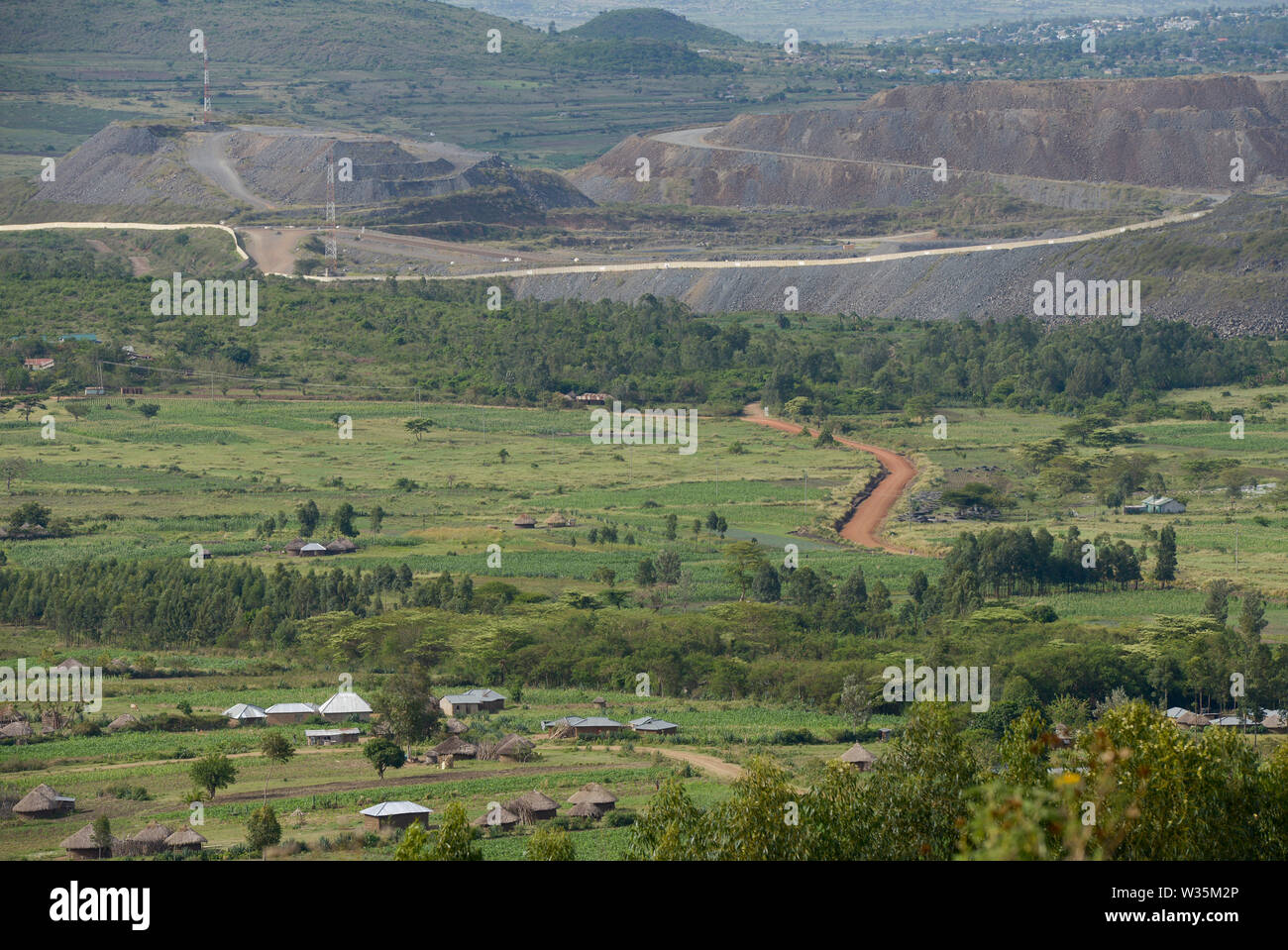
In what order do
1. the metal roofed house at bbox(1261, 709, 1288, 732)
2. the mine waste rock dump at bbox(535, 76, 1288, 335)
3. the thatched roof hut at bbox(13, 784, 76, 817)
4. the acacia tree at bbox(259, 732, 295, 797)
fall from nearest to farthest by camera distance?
the thatched roof hut at bbox(13, 784, 76, 817)
the acacia tree at bbox(259, 732, 295, 797)
the metal roofed house at bbox(1261, 709, 1288, 732)
the mine waste rock dump at bbox(535, 76, 1288, 335)

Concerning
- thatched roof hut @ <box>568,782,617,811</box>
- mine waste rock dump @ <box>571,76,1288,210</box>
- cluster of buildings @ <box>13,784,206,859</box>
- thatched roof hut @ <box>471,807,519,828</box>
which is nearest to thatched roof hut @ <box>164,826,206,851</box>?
cluster of buildings @ <box>13,784,206,859</box>

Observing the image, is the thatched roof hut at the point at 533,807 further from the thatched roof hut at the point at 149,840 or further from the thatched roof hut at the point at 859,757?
the thatched roof hut at the point at 149,840

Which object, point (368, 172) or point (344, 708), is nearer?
point (344, 708)

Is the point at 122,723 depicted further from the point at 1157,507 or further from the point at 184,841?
the point at 1157,507

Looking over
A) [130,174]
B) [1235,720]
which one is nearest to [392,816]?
[1235,720]

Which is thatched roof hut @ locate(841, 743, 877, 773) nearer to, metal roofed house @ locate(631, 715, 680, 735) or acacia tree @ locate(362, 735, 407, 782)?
metal roofed house @ locate(631, 715, 680, 735)
